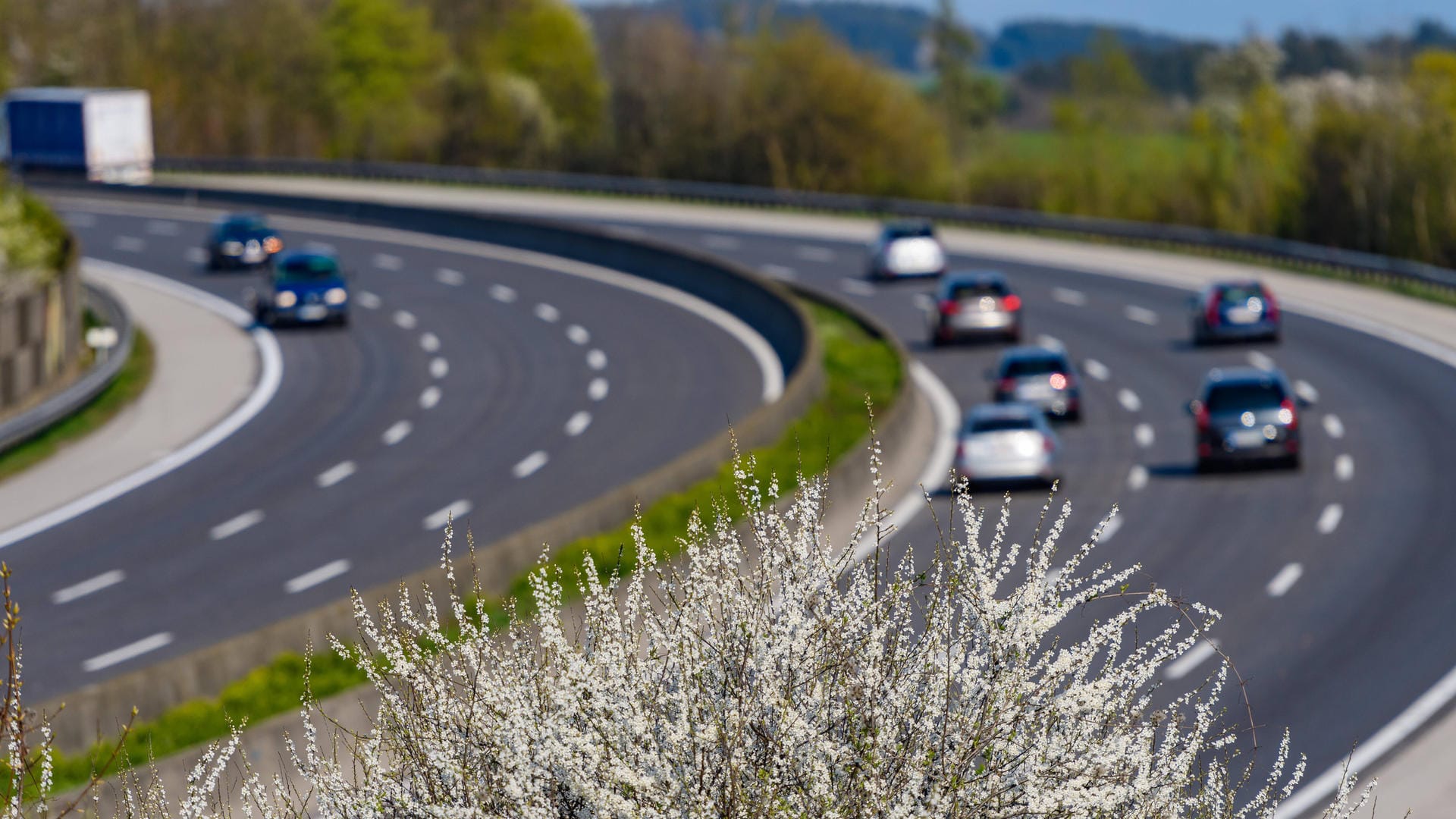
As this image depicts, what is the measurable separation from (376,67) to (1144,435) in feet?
280

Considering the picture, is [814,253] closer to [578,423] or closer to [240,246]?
[240,246]

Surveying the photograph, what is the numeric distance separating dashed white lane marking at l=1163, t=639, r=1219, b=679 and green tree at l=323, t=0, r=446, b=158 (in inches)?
3429

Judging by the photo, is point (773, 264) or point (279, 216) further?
point (279, 216)

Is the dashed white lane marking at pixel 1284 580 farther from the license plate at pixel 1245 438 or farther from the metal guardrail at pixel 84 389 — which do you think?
the metal guardrail at pixel 84 389

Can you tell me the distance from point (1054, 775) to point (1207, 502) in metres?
20.5

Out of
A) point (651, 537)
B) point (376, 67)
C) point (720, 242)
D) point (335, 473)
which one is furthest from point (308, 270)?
point (376, 67)

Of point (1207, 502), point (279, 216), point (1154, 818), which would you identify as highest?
point (1154, 818)

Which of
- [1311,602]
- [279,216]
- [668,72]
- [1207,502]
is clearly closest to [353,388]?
[1207,502]

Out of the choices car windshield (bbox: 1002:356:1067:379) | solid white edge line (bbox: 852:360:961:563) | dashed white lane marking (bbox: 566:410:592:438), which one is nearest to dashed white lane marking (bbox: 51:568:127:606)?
solid white edge line (bbox: 852:360:961:563)

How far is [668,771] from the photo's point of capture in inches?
273

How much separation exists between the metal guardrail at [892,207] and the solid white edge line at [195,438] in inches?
772

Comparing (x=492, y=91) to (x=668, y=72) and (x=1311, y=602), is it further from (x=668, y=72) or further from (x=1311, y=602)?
(x=1311, y=602)

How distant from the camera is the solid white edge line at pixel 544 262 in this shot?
41.6m

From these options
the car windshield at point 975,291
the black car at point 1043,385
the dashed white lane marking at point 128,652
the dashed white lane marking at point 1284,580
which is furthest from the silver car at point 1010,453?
the car windshield at point 975,291
